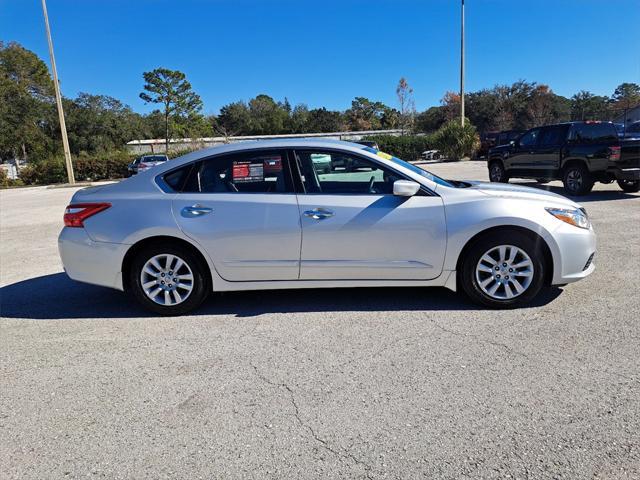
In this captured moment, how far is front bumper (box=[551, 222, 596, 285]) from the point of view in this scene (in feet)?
13.7

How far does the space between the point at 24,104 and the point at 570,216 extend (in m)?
49.1

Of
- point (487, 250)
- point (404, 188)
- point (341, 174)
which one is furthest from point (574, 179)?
point (341, 174)

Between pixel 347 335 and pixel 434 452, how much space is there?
1524mm

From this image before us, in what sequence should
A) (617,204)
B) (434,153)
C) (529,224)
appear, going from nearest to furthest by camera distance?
(529,224), (617,204), (434,153)

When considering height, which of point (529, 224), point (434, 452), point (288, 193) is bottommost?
point (434, 452)

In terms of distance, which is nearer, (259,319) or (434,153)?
(259,319)

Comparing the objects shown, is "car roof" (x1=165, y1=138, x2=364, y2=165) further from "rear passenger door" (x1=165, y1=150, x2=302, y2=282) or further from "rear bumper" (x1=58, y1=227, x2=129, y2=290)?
"rear bumper" (x1=58, y1=227, x2=129, y2=290)

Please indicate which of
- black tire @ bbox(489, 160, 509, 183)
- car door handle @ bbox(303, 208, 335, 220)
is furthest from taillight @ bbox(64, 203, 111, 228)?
black tire @ bbox(489, 160, 509, 183)

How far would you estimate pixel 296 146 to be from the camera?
14.5 feet

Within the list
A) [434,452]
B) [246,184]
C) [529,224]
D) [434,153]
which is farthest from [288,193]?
[434,153]

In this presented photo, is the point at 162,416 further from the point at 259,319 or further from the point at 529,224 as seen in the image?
the point at 529,224

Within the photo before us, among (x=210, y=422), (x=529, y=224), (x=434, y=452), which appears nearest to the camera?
(x=434, y=452)

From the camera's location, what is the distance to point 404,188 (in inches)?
162

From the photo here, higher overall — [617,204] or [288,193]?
[288,193]
